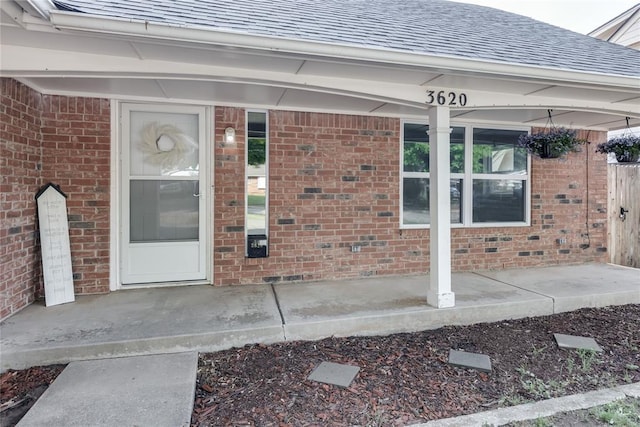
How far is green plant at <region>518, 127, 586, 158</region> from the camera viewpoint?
170 inches

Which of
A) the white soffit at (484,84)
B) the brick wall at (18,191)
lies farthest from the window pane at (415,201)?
the brick wall at (18,191)

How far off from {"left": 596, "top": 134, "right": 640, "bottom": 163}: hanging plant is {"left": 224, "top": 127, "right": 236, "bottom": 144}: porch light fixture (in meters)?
4.83

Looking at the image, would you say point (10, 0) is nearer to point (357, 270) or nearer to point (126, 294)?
point (126, 294)

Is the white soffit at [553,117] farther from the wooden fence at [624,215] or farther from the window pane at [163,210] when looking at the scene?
the window pane at [163,210]

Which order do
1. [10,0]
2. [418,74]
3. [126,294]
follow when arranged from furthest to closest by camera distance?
[126,294] < [418,74] < [10,0]

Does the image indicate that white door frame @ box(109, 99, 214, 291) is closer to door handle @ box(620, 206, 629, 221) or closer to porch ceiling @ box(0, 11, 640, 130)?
porch ceiling @ box(0, 11, 640, 130)

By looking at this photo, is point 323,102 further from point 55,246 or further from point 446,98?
point 55,246

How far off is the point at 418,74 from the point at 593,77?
1.81 m

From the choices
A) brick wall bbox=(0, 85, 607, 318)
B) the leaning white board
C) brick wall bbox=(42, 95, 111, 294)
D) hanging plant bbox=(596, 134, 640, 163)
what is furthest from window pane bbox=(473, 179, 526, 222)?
the leaning white board

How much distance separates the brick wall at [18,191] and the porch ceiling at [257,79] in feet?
0.90

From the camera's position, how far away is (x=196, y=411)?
229cm

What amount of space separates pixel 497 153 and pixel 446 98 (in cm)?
236

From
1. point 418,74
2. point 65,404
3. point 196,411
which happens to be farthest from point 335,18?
point 65,404

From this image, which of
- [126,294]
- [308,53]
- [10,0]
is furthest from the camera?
[126,294]
